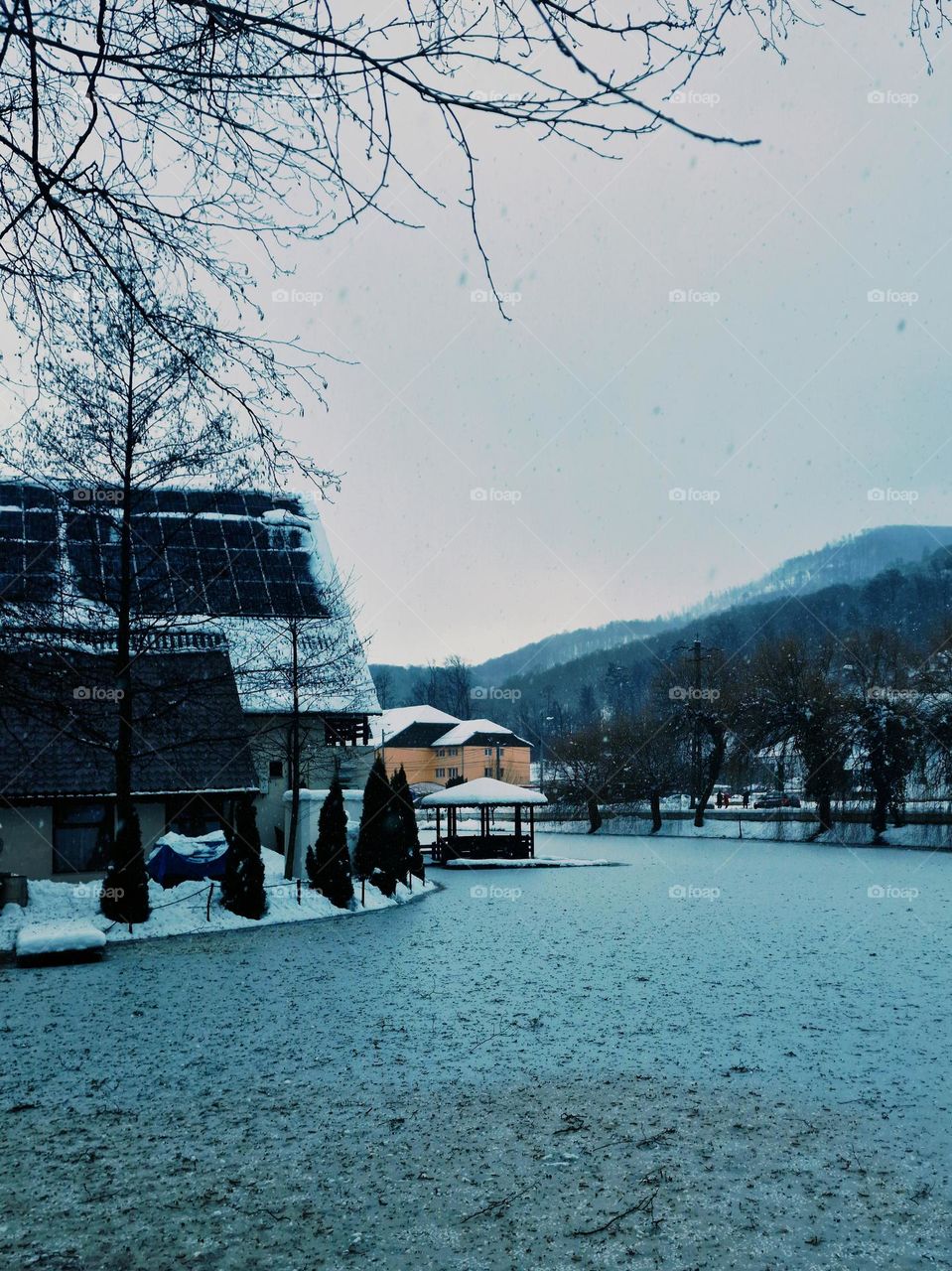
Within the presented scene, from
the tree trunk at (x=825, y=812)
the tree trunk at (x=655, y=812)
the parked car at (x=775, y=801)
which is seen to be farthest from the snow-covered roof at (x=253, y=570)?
the parked car at (x=775, y=801)

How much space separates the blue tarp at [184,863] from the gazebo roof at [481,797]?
13445mm

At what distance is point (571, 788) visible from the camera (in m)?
58.7

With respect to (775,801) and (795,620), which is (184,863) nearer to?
(775,801)

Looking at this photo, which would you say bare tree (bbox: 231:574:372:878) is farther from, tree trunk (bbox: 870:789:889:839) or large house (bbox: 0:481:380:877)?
tree trunk (bbox: 870:789:889:839)

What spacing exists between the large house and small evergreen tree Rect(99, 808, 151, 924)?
167cm

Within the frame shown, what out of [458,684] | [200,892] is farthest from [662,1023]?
[458,684]

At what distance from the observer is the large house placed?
17641mm

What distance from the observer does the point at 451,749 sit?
290 feet

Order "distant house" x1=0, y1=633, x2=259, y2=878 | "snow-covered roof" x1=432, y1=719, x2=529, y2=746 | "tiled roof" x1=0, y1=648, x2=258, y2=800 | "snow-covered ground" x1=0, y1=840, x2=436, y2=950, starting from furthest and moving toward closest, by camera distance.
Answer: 1. "snow-covered roof" x1=432, y1=719, x2=529, y2=746
2. "distant house" x1=0, y1=633, x2=259, y2=878
3. "tiled roof" x1=0, y1=648, x2=258, y2=800
4. "snow-covered ground" x1=0, y1=840, x2=436, y2=950

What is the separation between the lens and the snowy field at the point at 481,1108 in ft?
17.6

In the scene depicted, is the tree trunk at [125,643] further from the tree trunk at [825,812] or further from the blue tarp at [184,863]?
the tree trunk at [825,812]

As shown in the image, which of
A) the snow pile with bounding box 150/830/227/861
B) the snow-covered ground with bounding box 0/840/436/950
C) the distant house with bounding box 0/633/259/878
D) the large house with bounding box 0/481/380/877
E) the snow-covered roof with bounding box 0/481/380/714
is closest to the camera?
the large house with bounding box 0/481/380/877

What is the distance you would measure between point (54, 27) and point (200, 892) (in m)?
19.3

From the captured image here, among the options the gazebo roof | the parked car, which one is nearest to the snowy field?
the gazebo roof
